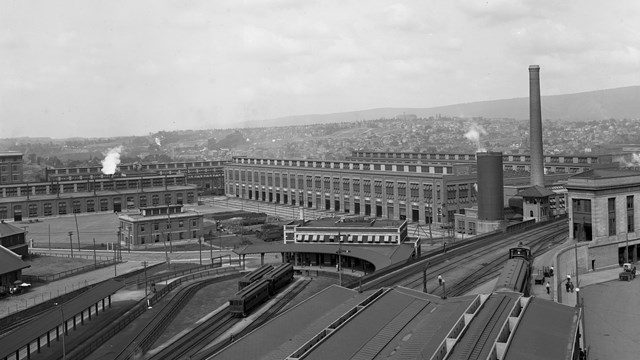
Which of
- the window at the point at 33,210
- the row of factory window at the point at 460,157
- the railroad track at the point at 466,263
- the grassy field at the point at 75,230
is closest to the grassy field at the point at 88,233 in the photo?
the grassy field at the point at 75,230

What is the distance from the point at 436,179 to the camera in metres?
101

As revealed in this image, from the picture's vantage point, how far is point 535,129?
324 ft

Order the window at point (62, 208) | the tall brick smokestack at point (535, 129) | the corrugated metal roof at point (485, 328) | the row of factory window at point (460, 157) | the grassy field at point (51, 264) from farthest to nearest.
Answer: the window at point (62, 208), the row of factory window at point (460, 157), the tall brick smokestack at point (535, 129), the grassy field at point (51, 264), the corrugated metal roof at point (485, 328)

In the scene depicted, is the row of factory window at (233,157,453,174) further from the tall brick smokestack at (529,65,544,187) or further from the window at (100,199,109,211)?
the window at (100,199,109,211)

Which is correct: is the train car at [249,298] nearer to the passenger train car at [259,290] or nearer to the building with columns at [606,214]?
the passenger train car at [259,290]

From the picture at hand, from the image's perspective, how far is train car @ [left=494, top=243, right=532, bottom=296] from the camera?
4092 centimetres

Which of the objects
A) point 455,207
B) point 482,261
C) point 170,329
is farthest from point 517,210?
point 170,329

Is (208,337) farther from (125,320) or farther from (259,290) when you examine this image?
(125,320)

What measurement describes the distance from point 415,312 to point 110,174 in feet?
446

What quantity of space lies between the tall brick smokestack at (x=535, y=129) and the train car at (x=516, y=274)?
154ft

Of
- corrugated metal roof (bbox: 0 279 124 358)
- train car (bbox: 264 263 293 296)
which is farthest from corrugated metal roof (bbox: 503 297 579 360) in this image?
corrugated metal roof (bbox: 0 279 124 358)

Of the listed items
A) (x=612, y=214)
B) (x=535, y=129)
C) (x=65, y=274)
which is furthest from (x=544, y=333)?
(x=535, y=129)

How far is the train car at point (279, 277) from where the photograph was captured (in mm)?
57672

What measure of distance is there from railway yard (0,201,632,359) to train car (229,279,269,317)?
0.43 meters
